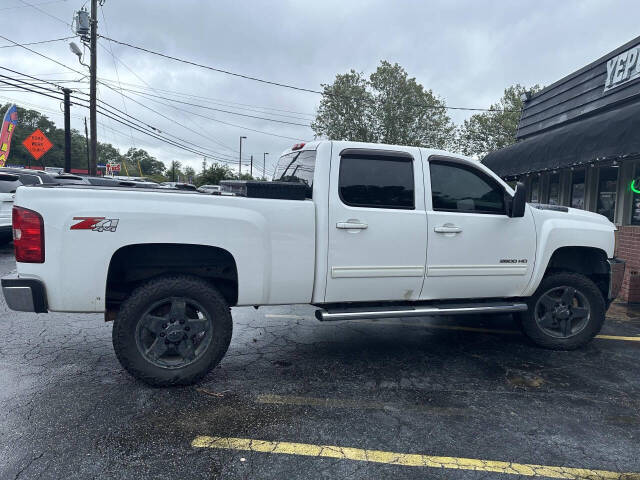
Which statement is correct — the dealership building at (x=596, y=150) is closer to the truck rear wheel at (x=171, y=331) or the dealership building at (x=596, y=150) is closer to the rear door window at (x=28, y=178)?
the truck rear wheel at (x=171, y=331)

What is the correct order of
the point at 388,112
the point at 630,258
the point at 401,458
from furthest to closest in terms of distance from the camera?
1. the point at 388,112
2. the point at 630,258
3. the point at 401,458

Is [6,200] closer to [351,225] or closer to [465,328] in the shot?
[351,225]

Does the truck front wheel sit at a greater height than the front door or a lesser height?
lesser

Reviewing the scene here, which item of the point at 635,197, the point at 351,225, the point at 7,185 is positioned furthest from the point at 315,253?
the point at 7,185

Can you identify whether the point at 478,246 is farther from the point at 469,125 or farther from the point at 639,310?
the point at 469,125

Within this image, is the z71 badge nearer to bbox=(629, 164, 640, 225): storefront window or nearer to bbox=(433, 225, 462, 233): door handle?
bbox=(433, 225, 462, 233): door handle

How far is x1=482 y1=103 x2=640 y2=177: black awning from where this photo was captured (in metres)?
6.94

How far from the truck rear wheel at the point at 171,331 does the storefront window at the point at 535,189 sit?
10.9m

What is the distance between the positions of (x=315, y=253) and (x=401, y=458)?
171 cm

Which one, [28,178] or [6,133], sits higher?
[6,133]

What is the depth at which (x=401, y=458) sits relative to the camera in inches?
105

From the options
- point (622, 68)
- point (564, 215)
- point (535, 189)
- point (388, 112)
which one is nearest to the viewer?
point (564, 215)

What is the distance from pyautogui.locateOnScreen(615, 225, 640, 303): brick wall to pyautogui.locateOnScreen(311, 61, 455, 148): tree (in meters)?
30.5

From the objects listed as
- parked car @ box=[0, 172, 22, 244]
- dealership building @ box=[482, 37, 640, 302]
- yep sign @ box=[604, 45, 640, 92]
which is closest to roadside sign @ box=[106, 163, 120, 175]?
parked car @ box=[0, 172, 22, 244]
